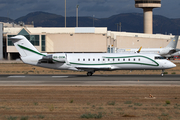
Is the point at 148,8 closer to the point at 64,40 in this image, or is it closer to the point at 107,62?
the point at 64,40

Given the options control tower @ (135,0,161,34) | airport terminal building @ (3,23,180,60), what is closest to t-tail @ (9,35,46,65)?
airport terminal building @ (3,23,180,60)

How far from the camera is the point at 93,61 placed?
38.7 metres

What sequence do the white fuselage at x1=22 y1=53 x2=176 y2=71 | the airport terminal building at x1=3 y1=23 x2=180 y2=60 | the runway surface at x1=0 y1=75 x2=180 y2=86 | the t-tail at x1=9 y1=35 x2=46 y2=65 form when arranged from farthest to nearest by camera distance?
the airport terminal building at x1=3 y1=23 x2=180 y2=60, the t-tail at x1=9 y1=35 x2=46 y2=65, the white fuselage at x1=22 y1=53 x2=176 y2=71, the runway surface at x1=0 y1=75 x2=180 y2=86

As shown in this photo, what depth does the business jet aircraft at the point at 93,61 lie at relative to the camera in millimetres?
38125

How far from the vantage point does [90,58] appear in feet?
128

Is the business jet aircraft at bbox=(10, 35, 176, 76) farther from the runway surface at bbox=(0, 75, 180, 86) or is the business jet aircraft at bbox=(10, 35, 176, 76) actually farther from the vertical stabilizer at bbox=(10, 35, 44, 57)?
the runway surface at bbox=(0, 75, 180, 86)

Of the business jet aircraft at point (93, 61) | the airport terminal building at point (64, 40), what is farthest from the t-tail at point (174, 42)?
the business jet aircraft at point (93, 61)

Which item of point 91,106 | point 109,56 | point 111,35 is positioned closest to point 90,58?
point 109,56

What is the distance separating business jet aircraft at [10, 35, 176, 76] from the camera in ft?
125

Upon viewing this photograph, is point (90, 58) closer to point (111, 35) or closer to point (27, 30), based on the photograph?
point (27, 30)

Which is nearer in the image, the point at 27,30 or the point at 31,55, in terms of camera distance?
the point at 31,55

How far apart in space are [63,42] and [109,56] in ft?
208

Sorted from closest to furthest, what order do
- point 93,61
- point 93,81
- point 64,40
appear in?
1. point 93,81
2. point 93,61
3. point 64,40

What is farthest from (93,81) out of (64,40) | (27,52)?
(64,40)
